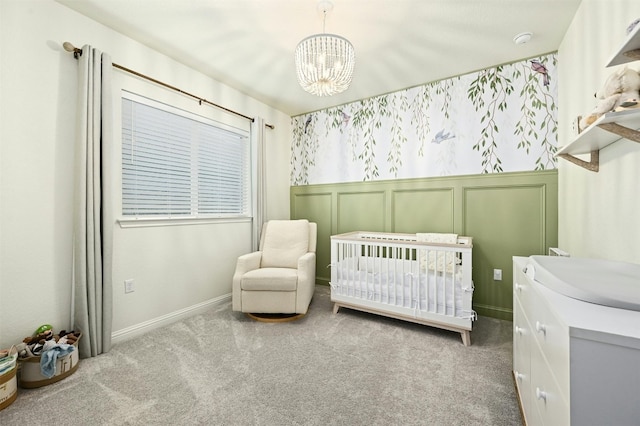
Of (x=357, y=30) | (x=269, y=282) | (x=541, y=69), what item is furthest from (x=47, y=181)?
(x=541, y=69)

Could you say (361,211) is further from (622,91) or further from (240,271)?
(622,91)

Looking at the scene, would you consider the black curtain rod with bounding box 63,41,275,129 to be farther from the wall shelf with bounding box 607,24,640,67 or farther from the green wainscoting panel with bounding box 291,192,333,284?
the wall shelf with bounding box 607,24,640,67

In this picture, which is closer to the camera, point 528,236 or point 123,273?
point 123,273

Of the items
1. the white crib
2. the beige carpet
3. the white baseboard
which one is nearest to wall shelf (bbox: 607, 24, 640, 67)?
the white crib

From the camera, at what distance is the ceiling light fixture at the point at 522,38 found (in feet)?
6.78

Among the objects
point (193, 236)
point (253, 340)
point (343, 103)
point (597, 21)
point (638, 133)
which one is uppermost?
point (343, 103)

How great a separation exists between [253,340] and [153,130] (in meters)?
2.04

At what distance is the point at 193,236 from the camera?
105 inches

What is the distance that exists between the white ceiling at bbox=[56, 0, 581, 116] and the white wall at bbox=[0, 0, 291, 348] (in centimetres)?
26

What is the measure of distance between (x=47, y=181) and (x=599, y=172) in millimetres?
3467

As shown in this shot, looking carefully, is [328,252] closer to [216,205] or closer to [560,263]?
Answer: [216,205]

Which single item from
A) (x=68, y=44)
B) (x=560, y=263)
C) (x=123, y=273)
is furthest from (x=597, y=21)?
(x=123, y=273)

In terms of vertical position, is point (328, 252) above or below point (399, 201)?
below

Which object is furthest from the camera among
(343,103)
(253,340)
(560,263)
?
(343,103)
